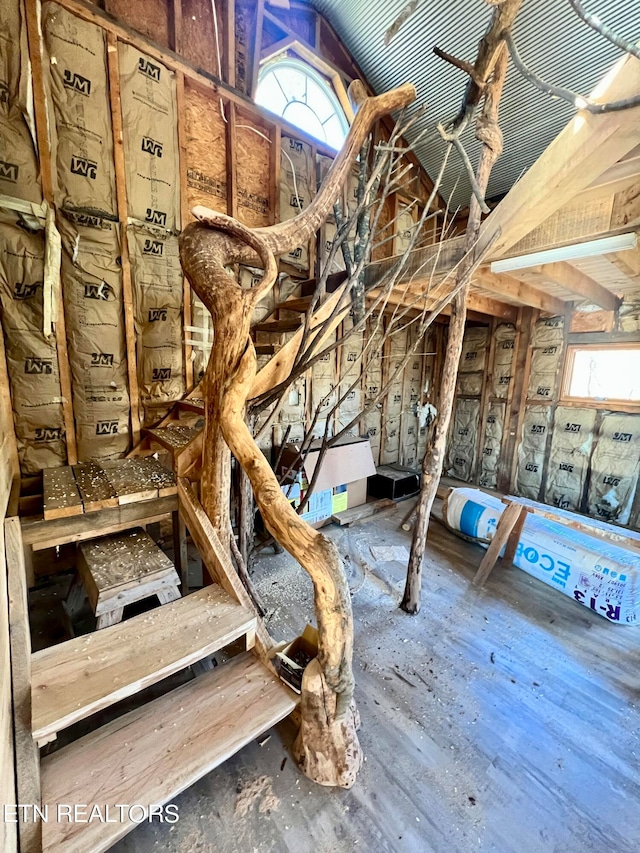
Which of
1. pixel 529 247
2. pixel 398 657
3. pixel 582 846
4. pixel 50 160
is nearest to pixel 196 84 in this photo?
pixel 50 160

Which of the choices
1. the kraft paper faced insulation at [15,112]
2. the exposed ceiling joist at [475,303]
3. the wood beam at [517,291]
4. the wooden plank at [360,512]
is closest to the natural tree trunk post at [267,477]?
the kraft paper faced insulation at [15,112]

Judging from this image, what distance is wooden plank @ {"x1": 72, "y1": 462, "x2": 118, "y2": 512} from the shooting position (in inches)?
65.3

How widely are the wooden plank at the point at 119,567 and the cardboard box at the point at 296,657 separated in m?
A: 0.59

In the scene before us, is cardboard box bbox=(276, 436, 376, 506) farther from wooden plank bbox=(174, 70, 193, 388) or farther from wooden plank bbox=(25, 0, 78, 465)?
wooden plank bbox=(25, 0, 78, 465)

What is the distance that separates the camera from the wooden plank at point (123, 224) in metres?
2.17

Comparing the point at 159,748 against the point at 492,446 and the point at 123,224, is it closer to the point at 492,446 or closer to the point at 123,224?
the point at 123,224

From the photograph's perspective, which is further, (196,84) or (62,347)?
(196,84)

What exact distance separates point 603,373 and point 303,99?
418 cm

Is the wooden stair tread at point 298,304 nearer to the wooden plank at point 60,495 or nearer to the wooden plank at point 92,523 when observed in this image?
the wooden plank at point 92,523

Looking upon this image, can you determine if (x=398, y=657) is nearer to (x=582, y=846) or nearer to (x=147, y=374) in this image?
(x=582, y=846)

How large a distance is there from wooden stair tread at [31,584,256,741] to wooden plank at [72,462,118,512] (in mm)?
557

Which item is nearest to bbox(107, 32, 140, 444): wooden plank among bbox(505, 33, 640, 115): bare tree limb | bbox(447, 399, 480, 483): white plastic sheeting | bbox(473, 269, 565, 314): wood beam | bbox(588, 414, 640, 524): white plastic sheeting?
bbox(505, 33, 640, 115): bare tree limb

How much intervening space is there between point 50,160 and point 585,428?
5248 mm

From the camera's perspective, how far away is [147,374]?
259 centimetres
